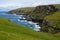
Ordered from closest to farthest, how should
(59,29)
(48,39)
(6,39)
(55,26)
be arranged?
(6,39)
(48,39)
(59,29)
(55,26)

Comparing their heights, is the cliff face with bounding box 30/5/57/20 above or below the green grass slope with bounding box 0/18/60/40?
below

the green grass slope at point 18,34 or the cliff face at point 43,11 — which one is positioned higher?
the green grass slope at point 18,34

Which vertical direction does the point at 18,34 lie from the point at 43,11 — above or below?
above

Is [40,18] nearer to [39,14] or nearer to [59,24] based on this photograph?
[39,14]

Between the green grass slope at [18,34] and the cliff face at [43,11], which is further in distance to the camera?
the cliff face at [43,11]

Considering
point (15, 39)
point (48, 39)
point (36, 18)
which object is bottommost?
point (36, 18)

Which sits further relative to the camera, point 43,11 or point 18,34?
point 43,11

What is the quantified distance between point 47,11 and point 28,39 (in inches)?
5633

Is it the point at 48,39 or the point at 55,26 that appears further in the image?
the point at 55,26

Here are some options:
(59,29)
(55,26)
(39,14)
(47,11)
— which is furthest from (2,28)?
(39,14)

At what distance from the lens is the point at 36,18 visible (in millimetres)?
186875

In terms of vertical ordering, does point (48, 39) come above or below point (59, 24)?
above

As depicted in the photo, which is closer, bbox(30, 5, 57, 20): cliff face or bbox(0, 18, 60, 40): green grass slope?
bbox(0, 18, 60, 40): green grass slope

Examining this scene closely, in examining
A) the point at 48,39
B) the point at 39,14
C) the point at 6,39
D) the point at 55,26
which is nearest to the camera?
the point at 6,39
